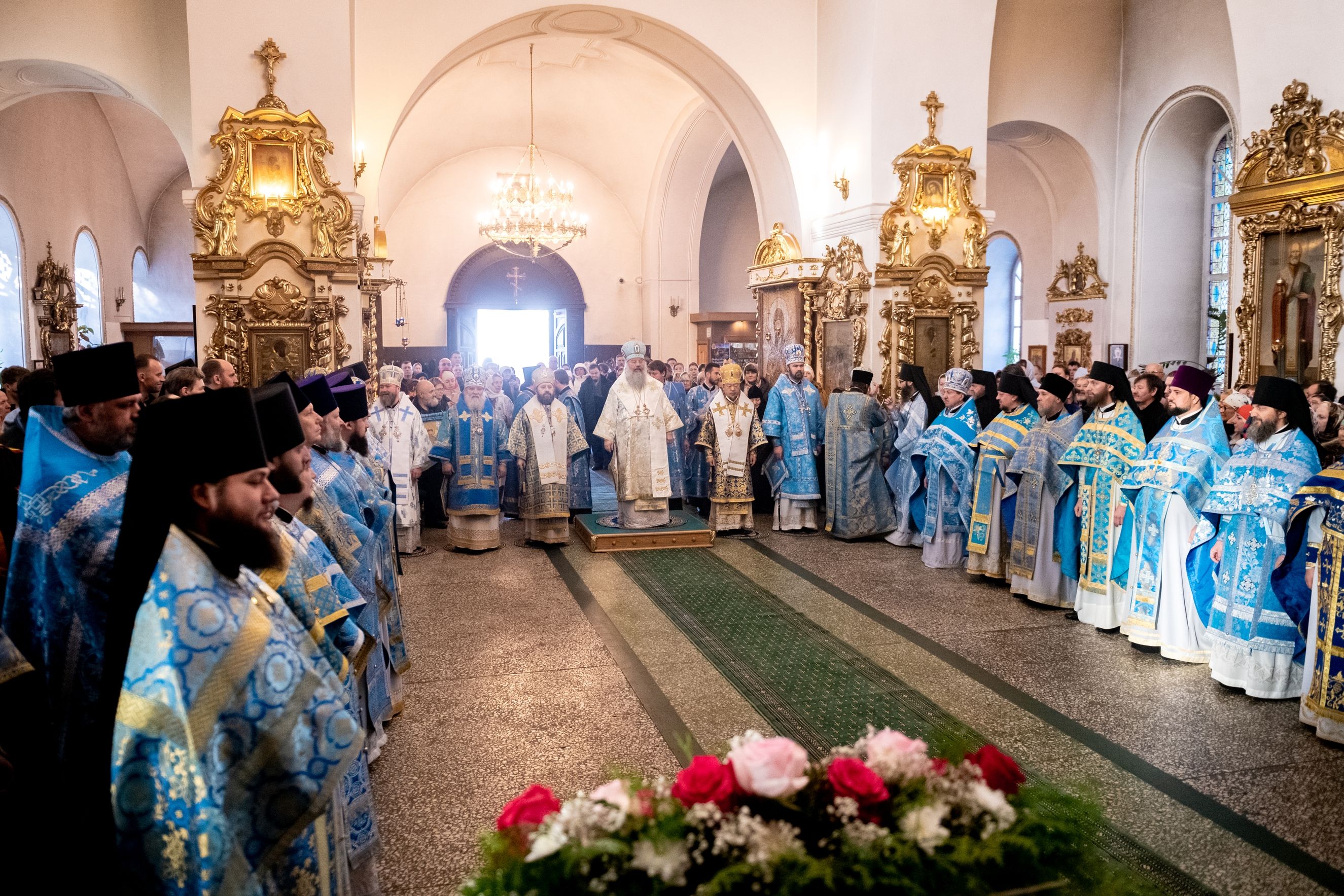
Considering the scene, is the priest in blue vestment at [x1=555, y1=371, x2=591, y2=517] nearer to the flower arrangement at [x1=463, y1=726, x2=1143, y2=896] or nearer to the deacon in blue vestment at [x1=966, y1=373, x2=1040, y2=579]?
the deacon in blue vestment at [x1=966, y1=373, x2=1040, y2=579]

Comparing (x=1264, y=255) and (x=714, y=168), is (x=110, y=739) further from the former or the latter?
(x=714, y=168)

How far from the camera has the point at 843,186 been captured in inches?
474

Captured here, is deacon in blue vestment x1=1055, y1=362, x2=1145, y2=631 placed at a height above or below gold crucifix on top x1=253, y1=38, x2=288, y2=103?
below

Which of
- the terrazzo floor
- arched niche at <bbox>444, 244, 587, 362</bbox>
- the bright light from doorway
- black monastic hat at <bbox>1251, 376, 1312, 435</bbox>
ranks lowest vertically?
the terrazzo floor

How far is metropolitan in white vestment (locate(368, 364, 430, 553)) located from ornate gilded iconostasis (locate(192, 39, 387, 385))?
1.28m

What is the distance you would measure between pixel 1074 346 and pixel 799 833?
14848 mm

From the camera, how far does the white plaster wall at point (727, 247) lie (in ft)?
74.2

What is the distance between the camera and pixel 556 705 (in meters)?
5.14

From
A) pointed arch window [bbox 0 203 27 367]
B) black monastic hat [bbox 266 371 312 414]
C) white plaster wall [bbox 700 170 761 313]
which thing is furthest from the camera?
A: white plaster wall [bbox 700 170 761 313]

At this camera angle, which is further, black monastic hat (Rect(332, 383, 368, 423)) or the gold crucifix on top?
the gold crucifix on top

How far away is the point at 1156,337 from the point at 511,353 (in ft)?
45.5

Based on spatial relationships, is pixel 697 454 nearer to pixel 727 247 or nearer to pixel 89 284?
pixel 89 284

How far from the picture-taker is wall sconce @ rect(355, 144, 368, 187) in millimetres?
10820

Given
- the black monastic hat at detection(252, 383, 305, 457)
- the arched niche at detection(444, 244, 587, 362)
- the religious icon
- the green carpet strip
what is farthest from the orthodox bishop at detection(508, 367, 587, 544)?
the arched niche at detection(444, 244, 587, 362)
